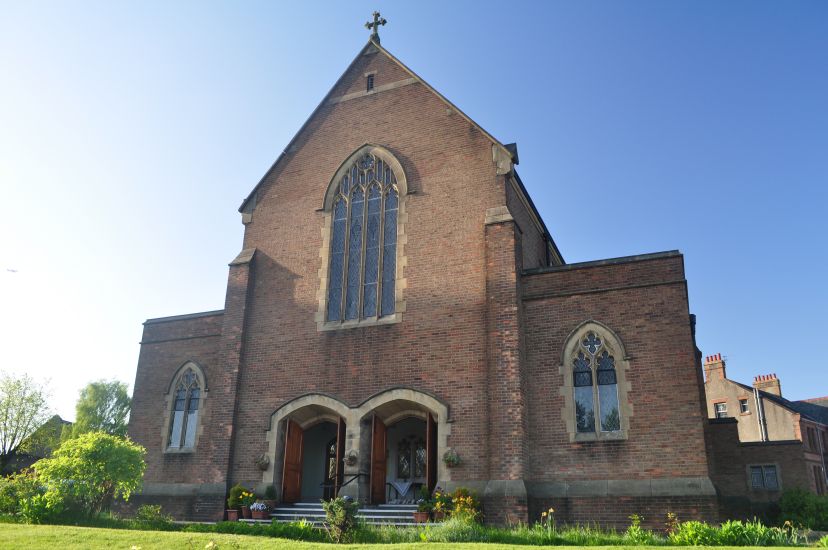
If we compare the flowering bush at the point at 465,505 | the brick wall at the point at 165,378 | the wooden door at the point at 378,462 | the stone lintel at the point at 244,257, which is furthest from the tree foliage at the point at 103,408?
the flowering bush at the point at 465,505

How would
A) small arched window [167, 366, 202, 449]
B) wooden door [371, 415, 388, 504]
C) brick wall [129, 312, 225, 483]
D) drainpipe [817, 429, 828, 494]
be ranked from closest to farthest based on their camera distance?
wooden door [371, 415, 388, 504], brick wall [129, 312, 225, 483], small arched window [167, 366, 202, 449], drainpipe [817, 429, 828, 494]

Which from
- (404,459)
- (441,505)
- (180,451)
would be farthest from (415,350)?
(180,451)

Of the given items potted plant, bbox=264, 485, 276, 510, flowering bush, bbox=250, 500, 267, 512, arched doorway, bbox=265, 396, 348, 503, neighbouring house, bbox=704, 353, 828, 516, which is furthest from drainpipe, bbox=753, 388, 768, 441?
flowering bush, bbox=250, 500, 267, 512

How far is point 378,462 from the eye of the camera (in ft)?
55.0

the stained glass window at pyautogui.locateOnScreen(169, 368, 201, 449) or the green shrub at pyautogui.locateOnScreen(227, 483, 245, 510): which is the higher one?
the stained glass window at pyautogui.locateOnScreen(169, 368, 201, 449)

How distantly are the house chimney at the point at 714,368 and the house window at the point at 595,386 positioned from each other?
35560 millimetres

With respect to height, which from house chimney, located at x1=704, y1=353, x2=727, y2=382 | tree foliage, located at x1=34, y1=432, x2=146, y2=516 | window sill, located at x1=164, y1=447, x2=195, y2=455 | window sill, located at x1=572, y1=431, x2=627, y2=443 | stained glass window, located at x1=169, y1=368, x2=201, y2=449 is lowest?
tree foliage, located at x1=34, y1=432, x2=146, y2=516

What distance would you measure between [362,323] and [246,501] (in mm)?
5327

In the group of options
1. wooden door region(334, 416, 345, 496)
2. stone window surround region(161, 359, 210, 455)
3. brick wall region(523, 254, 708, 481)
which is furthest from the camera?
stone window surround region(161, 359, 210, 455)

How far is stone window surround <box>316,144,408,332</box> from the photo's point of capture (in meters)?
17.5

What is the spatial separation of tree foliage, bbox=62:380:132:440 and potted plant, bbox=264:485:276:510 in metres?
25.1

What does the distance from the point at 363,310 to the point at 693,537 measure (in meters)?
9.74

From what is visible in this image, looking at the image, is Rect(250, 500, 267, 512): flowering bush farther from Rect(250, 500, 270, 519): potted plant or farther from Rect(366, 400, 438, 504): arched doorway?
Rect(366, 400, 438, 504): arched doorway

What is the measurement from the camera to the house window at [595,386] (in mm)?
15016
